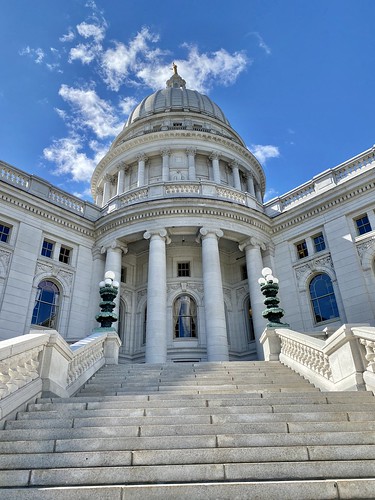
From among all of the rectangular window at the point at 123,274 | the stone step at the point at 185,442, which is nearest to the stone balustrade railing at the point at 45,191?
the rectangular window at the point at 123,274

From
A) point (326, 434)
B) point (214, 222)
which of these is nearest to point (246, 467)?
point (326, 434)

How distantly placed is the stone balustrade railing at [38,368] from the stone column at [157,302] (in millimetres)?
7733

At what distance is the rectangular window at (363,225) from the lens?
21.1 metres

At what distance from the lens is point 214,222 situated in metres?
22.9

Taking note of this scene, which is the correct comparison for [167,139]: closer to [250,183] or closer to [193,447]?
[250,183]

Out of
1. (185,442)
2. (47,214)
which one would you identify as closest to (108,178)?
(47,214)

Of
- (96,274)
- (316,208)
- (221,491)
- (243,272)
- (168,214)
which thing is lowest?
(221,491)

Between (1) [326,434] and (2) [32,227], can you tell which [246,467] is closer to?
(1) [326,434]

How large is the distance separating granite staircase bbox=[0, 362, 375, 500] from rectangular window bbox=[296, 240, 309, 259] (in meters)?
16.9

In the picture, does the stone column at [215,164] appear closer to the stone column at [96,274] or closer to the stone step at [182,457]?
the stone column at [96,274]

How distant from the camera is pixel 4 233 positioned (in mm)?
21016

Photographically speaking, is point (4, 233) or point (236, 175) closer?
point (4, 233)

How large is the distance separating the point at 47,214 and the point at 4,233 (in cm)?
284

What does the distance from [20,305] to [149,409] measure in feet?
50.4
